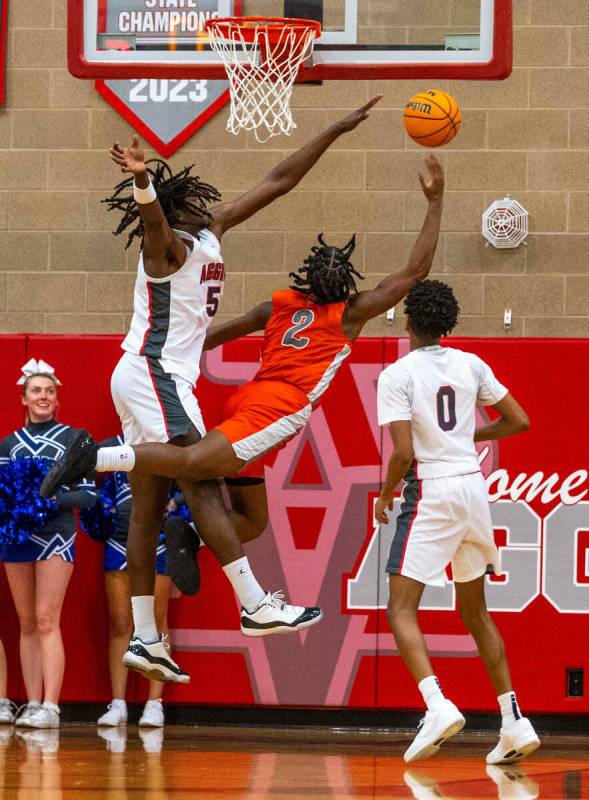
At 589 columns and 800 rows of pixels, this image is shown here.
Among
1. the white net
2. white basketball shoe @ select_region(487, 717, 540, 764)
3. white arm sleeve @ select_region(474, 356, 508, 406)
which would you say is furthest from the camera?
the white net

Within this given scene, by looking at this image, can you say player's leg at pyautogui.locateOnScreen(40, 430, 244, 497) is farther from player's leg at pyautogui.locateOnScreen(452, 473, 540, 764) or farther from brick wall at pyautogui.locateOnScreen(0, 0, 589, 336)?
brick wall at pyautogui.locateOnScreen(0, 0, 589, 336)

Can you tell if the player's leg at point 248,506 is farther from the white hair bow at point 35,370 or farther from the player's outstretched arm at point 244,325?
the white hair bow at point 35,370

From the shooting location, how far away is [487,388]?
22.0ft

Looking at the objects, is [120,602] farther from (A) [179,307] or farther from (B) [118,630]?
(A) [179,307]

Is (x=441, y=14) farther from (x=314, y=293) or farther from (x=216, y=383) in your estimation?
(x=216, y=383)

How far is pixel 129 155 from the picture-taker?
5.70m

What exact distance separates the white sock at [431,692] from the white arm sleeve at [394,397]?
3.95 ft

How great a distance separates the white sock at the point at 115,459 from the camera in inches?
228

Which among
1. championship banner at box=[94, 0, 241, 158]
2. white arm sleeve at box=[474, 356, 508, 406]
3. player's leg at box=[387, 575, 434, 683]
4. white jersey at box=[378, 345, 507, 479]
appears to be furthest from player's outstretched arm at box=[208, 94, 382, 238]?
championship banner at box=[94, 0, 241, 158]

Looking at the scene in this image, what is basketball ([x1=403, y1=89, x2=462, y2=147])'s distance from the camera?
6447 millimetres

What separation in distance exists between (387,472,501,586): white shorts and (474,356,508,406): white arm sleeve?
1.33 feet

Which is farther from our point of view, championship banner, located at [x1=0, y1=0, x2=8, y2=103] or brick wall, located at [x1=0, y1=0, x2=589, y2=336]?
championship banner, located at [x1=0, y1=0, x2=8, y2=103]

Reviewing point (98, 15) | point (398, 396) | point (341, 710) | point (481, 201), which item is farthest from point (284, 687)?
point (98, 15)

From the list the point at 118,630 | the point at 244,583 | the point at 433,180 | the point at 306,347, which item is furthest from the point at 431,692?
the point at 118,630
